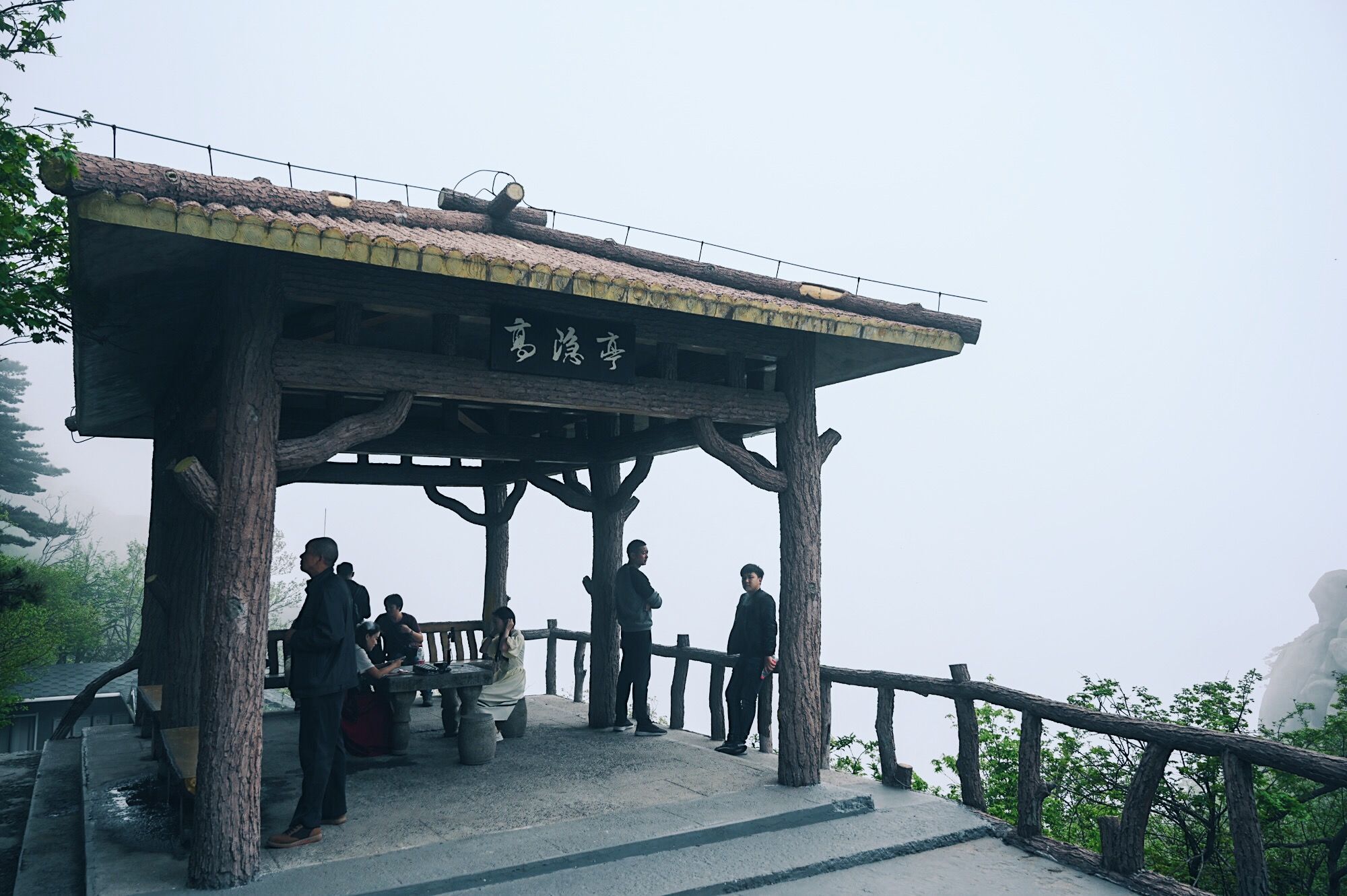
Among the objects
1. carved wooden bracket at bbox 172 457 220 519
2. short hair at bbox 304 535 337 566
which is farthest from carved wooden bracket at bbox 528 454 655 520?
carved wooden bracket at bbox 172 457 220 519

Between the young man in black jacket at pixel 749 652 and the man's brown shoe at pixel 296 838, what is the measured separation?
11.5 ft

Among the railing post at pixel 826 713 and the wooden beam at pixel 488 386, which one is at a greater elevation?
the wooden beam at pixel 488 386

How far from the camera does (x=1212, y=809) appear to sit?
689 centimetres

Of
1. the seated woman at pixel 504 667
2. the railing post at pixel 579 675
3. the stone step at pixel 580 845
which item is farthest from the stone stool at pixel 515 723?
the railing post at pixel 579 675

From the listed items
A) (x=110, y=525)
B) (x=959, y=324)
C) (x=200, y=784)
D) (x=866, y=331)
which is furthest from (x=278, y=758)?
(x=110, y=525)

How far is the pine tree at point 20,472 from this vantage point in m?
30.0

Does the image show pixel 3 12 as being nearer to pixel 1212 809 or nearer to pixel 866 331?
pixel 866 331

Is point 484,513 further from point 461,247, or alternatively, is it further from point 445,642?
point 461,247

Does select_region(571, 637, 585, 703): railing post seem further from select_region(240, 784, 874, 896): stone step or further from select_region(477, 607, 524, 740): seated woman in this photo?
select_region(240, 784, 874, 896): stone step

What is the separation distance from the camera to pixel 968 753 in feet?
21.0

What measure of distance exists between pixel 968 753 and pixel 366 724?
4.62 metres

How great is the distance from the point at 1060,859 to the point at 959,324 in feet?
11.8

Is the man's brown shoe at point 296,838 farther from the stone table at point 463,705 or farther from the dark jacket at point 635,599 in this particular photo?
the dark jacket at point 635,599

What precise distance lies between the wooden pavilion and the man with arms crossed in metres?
0.67
